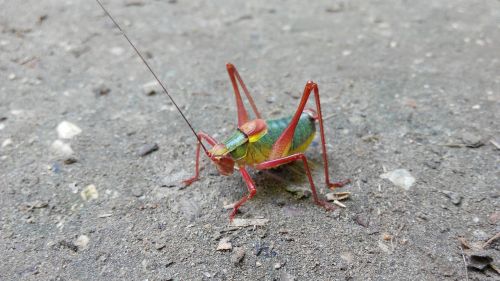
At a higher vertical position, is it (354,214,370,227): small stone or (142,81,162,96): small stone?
(354,214,370,227): small stone

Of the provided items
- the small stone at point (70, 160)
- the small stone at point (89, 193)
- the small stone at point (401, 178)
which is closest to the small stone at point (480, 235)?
the small stone at point (401, 178)

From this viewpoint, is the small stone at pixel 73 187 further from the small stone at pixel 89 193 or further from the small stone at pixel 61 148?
the small stone at pixel 61 148

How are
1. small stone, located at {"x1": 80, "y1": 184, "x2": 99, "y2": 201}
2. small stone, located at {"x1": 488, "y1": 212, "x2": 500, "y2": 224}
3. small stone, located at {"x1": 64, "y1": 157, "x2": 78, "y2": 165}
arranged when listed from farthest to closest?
small stone, located at {"x1": 64, "y1": 157, "x2": 78, "y2": 165} → small stone, located at {"x1": 80, "y1": 184, "x2": 99, "y2": 201} → small stone, located at {"x1": 488, "y1": 212, "x2": 500, "y2": 224}

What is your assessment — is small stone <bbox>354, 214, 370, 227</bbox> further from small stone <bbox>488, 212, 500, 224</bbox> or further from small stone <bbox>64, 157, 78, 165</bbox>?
small stone <bbox>64, 157, 78, 165</bbox>

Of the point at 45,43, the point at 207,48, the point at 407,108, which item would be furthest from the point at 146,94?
the point at 407,108

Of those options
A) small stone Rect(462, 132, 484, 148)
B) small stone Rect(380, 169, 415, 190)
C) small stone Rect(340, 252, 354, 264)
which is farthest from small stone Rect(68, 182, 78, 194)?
small stone Rect(462, 132, 484, 148)

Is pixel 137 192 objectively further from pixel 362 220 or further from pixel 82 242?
pixel 362 220

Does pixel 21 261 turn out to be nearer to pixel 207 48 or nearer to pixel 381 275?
pixel 381 275
